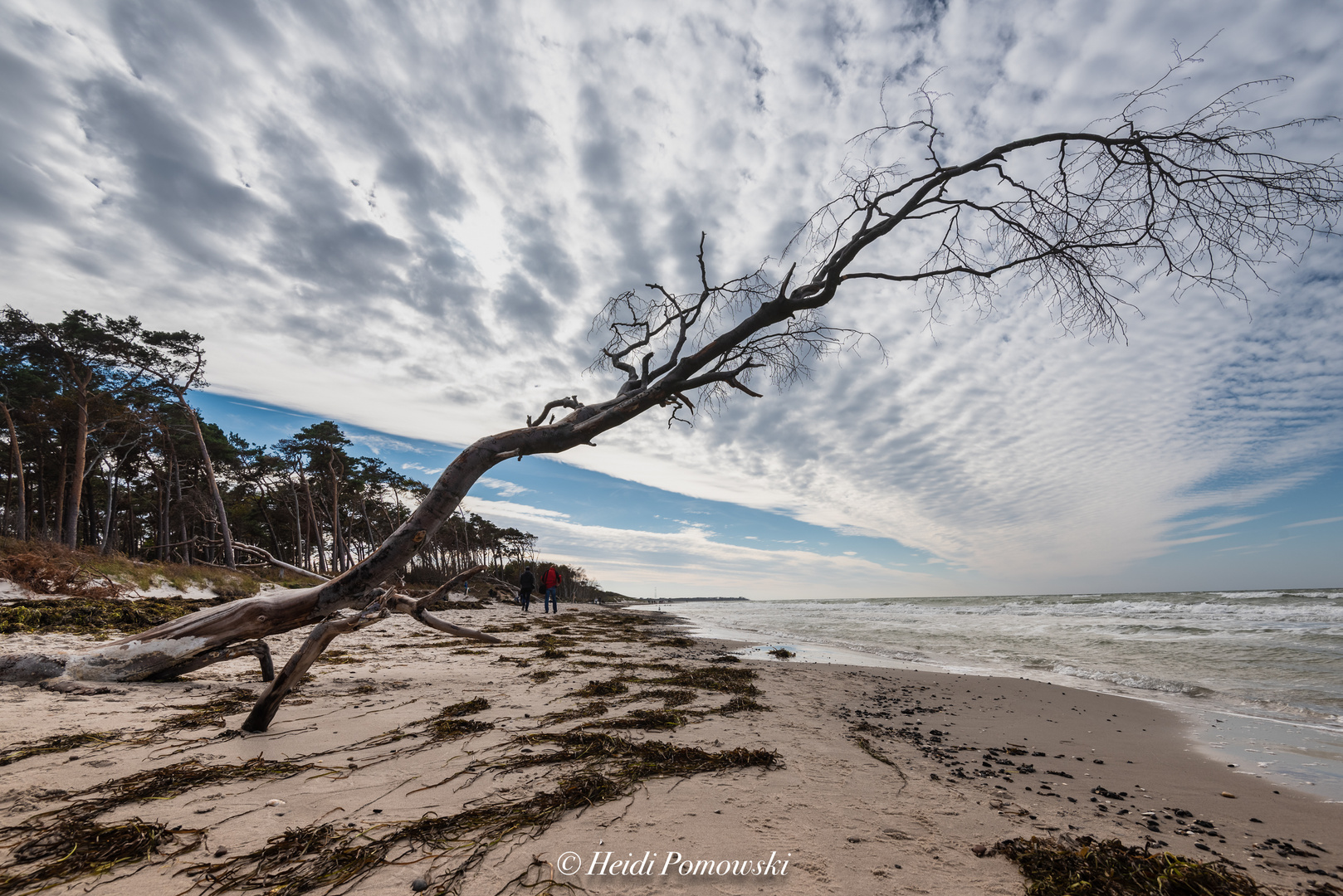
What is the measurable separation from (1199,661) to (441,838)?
1434cm

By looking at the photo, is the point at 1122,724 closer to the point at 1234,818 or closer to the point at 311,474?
the point at 1234,818

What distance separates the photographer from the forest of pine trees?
2088 centimetres

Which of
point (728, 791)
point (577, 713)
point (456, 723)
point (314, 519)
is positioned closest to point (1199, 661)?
point (728, 791)

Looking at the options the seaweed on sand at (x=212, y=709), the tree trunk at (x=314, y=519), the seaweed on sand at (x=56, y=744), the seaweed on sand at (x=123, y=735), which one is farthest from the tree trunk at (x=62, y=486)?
the seaweed on sand at (x=56, y=744)

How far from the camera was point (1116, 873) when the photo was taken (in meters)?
2.42

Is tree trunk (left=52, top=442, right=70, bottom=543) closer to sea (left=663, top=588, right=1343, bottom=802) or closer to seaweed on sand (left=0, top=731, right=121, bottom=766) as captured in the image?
seaweed on sand (left=0, top=731, right=121, bottom=766)

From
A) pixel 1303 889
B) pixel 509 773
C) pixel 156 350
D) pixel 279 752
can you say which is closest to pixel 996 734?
pixel 1303 889

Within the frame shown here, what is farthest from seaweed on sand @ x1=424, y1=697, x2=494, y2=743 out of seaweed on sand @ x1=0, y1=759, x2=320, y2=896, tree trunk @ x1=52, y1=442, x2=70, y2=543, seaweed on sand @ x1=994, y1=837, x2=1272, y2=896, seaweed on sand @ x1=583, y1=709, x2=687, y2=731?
tree trunk @ x1=52, y1=442, x2=70, y2=543

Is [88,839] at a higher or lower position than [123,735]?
higher

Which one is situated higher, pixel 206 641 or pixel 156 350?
pixel 156 350

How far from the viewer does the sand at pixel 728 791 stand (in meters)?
2.35

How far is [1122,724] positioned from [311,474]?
41.9m

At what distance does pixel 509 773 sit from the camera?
10.8 ft

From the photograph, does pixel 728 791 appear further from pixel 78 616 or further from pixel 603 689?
pixel 78 616
